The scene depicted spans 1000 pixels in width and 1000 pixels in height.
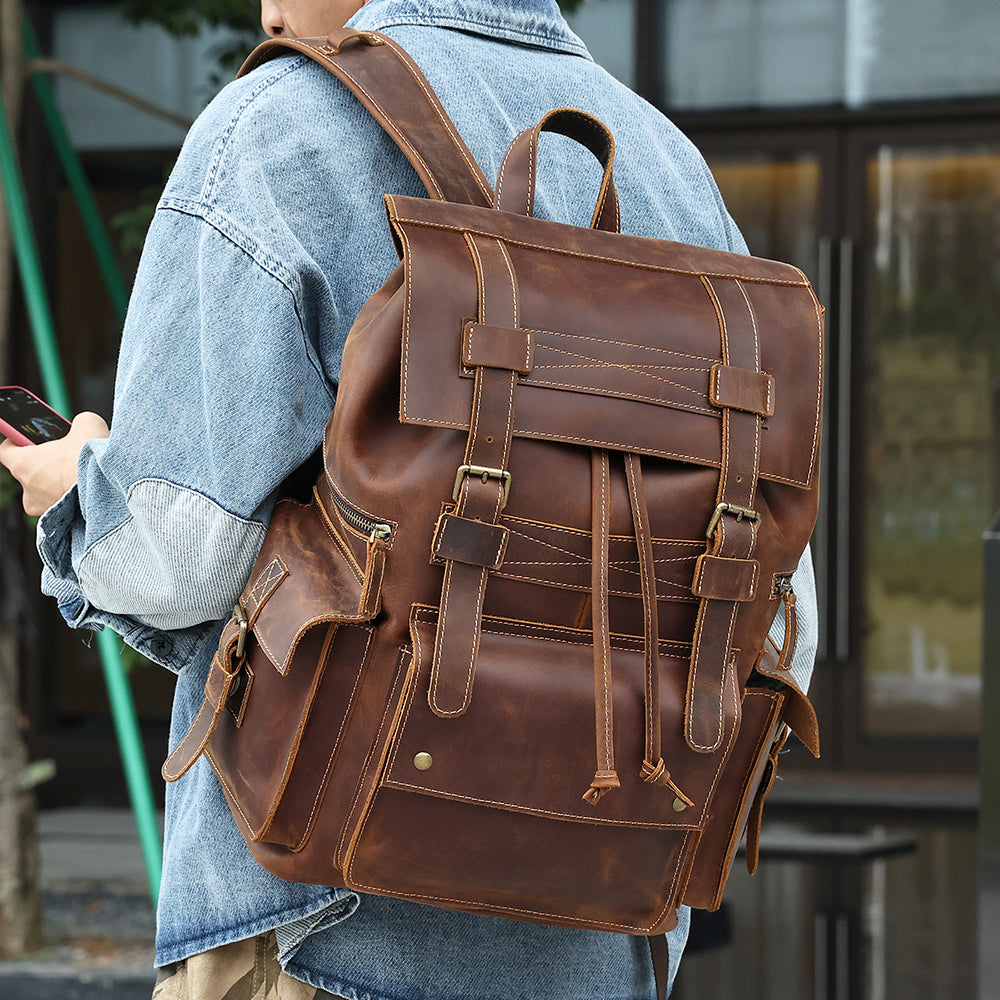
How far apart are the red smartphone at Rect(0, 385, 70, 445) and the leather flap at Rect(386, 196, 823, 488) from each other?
1.72 feet

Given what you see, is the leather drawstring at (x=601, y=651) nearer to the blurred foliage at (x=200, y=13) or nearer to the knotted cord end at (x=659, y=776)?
the knotted cord end at (x=659, y=776)

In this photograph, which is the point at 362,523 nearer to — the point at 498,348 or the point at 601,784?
the point at 498,348

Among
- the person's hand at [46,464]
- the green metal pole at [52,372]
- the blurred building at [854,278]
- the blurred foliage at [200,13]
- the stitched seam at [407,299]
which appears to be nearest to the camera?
the stitched seam at [407,299]

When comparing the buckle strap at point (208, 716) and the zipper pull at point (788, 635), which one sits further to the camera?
the zipper pull at point (788, 635)

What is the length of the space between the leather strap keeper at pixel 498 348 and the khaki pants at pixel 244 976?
55cm

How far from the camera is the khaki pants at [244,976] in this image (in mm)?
1178

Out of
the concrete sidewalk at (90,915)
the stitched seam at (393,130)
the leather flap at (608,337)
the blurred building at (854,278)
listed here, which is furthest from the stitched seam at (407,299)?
the blurred building at (854,278)

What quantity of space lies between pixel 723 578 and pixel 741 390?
0.16 metres

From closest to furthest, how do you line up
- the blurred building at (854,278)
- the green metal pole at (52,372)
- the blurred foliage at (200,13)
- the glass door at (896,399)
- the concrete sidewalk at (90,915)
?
1. the green metal pole at (52,372)
2. the concrete sidewalk at (90,915)
3. the blurred foliage at (200,13)
4. the blurred building at (854,278)
5. the glass door at (896,399)

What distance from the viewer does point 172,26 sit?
4215 millimetres

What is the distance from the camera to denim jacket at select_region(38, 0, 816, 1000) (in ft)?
3.65

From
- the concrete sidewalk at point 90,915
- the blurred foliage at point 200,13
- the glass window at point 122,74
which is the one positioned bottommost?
the concrete sidewalk at point 90,915

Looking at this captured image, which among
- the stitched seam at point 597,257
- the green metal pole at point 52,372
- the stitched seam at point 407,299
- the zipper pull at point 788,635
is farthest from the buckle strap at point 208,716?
the green metal pole at point 52,372

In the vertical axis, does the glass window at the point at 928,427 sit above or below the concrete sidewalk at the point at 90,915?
above
